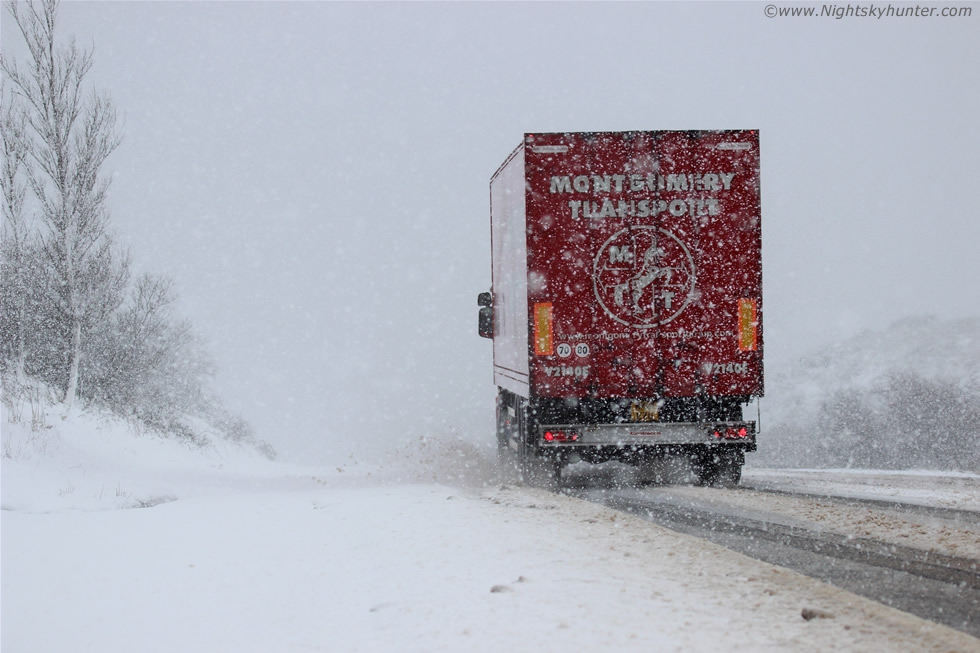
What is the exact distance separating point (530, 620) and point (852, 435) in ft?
72.9

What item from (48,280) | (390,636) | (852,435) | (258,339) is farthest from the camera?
(258,339)

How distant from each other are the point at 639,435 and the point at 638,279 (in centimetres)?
204

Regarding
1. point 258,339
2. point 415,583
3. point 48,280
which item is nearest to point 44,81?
point 48,280

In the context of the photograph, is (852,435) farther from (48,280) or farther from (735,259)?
(48,280)

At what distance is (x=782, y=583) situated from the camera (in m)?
5.46

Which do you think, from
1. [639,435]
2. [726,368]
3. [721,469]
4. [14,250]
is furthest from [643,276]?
[14,250]

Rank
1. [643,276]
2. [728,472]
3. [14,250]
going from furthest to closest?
[14,250]
[728,472]
[643,276]

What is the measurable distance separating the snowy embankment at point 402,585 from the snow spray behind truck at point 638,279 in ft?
5.87

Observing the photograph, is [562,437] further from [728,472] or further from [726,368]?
[728,472]

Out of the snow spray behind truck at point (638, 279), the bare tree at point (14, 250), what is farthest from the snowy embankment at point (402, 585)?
the bare tree at point (14, 250)

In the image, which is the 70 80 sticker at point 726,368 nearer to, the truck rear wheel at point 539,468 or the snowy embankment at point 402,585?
the truck rear wheel at point 539,468

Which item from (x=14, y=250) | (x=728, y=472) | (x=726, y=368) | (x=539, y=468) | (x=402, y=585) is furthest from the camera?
(x=14, y=250)

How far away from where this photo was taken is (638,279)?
11.0m

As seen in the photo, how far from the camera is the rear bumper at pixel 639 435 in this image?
11.3 m
